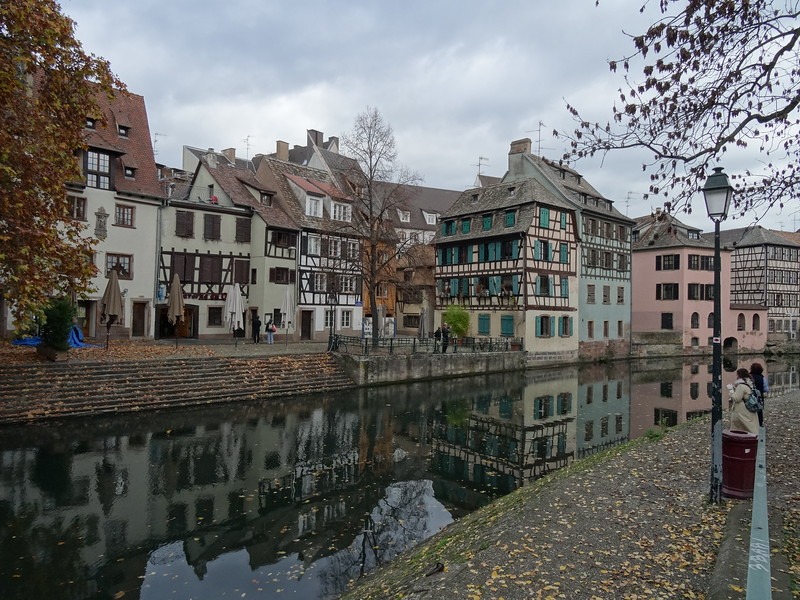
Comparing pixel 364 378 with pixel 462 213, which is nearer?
pixel 364 378

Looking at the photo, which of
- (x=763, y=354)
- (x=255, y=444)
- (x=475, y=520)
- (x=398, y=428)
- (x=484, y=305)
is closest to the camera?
(x=475, y=520)

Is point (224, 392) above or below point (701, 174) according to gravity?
below

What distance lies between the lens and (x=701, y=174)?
7.90 meters

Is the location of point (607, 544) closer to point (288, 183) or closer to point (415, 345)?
point (415, 345)

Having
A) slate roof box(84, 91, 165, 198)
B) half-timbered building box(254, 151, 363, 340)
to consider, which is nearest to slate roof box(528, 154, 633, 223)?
half-timbered building box(254, 151, 363, 340)

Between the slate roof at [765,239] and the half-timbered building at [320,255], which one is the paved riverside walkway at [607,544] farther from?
the slate roof at [765,239]

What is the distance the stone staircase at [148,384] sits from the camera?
56.8 feet

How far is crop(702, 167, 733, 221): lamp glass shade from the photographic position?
7.46 metres

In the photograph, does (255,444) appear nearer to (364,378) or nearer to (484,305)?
(364,378)

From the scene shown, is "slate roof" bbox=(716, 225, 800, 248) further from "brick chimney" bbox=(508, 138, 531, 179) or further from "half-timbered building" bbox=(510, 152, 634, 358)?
"brick chimney" bbox=(508, 138, 531, 179)

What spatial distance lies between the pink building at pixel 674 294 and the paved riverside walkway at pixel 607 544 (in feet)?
126

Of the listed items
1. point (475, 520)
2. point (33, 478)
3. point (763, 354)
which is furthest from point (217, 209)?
point (763, 354)

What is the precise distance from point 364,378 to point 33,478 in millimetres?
15789

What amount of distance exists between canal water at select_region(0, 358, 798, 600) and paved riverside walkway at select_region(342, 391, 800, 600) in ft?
4.77
